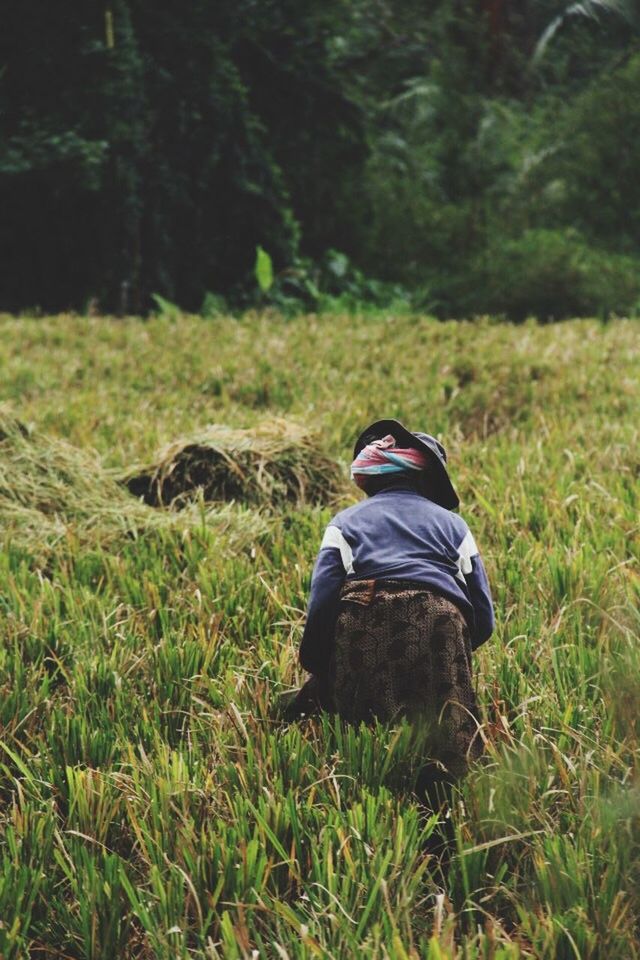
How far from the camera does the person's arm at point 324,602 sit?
105 inches

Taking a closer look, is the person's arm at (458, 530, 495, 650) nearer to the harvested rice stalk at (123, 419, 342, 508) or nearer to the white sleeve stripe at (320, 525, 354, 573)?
the white sleeve stripe at (320, 525, 354, 573)

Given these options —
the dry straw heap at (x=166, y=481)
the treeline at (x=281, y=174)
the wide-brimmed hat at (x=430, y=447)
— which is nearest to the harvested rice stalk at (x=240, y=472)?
the dry straw heap at (x=166, y=481)

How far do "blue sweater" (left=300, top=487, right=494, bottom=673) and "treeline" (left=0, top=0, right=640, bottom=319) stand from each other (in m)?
10.8

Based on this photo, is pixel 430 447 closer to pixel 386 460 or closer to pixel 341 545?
pixel 386 460

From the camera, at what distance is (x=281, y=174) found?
15.7 metres

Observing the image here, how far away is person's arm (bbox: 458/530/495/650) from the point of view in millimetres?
2760

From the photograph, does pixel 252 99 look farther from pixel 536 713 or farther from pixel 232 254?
pixel 536 713

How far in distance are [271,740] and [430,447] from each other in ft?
2.91

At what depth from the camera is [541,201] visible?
16.4 meters

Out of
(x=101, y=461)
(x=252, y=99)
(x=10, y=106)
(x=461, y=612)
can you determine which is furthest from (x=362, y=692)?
(x=252, y=99)

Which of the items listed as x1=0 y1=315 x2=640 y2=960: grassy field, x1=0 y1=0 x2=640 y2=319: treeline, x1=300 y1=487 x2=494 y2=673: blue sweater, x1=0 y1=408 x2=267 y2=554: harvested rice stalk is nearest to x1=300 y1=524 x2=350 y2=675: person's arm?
x1=300 y1=487 x2=494 y2=673: blue sweater

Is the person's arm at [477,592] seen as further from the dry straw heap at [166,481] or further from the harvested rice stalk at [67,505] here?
the dry straw heap at [166,481]

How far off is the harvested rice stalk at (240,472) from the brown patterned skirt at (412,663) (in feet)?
8.14

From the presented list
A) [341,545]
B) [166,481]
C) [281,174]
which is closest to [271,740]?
[341,545]
